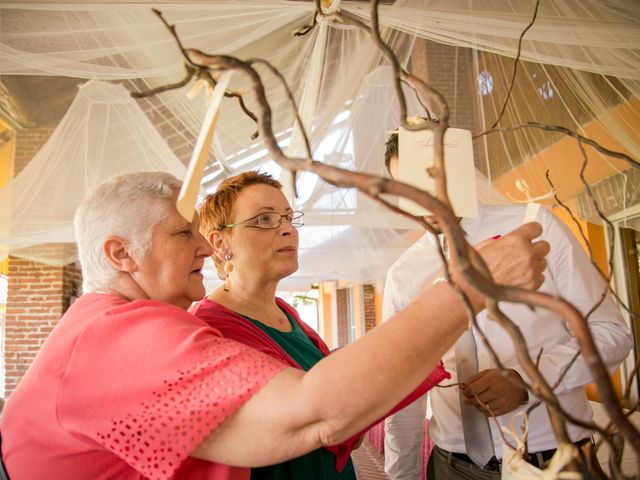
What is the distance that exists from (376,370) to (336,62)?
295 centimetres

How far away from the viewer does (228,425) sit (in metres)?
0.66

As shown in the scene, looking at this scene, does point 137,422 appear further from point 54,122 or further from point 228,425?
point 54,122

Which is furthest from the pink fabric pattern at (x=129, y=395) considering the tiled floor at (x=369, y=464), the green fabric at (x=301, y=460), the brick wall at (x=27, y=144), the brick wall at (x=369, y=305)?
the brick wall at (x=369, y=305)

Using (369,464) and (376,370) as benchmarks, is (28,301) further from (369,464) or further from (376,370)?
(376,370)

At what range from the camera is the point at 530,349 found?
1.37 metres

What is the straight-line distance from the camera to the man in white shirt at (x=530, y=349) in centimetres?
124

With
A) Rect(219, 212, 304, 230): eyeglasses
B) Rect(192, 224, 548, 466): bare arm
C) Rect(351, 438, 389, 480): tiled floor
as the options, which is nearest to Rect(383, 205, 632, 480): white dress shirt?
Rect(219, 212, 304, 230): eyeglasses

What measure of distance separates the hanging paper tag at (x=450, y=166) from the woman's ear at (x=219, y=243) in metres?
0.88

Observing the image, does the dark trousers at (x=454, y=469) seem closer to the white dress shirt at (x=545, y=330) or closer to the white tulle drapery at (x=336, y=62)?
the white dress shirt at (x=545, y=330)

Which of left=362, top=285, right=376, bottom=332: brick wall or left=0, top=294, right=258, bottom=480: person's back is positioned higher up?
left=362, top=285, right=376, bottom=332: brick wall

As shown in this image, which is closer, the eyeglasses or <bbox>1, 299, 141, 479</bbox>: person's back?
<bbox>1, 299, 141, 479</bbox>: person's back

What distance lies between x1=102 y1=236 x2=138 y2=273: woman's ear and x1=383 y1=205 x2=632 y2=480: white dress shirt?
76cm

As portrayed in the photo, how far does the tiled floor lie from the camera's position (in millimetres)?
4874

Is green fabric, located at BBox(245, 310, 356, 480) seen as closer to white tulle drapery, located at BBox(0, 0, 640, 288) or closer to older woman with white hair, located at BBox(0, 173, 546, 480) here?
older woman with white hair, located at BBox(0, 173, 546, 480)
